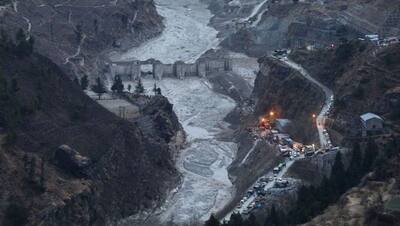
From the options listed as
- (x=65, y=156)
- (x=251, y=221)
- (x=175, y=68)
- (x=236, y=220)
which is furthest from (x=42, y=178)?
(x=175, y=68)

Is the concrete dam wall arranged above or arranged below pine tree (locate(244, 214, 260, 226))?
below

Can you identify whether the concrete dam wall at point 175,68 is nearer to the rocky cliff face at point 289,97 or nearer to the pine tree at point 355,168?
the rocky cliff face at point 289,97

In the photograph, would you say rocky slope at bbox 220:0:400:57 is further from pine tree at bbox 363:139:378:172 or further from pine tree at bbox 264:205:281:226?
pine tree at bbox 264:205:281:226

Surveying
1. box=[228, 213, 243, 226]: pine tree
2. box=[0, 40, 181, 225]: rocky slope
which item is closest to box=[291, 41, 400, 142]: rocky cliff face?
box=[0, 40, 181, 225]: rocky slope

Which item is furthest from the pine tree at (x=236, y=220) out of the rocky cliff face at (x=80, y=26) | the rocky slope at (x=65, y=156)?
the rocky cliff face at (x=80, y=26)

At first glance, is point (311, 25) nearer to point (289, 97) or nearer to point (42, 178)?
point (289, 97)

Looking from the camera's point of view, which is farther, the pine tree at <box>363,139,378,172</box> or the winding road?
the winding road
